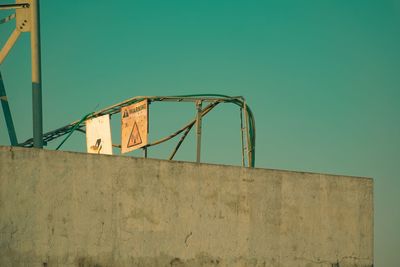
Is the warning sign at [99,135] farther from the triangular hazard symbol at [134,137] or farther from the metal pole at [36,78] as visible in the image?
the metal pole at [36,78]

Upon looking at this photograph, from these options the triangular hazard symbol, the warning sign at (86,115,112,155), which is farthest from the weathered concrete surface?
the warning sign at (86,115,112,155)

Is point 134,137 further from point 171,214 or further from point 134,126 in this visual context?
point 171,214

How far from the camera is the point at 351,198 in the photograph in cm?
1230

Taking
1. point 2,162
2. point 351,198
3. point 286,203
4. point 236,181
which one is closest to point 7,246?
point 2,162

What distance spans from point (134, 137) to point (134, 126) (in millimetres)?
282

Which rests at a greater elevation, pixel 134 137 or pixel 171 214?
pixel 134 137

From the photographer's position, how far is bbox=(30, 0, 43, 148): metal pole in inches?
491

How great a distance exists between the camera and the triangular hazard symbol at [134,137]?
16.8m

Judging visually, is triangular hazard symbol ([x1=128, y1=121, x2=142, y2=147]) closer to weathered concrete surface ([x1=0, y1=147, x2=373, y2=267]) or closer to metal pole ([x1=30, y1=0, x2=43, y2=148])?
metal pole ([x1=30, y1=0, x2=43, y2=148])

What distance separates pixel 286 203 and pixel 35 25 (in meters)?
5.59

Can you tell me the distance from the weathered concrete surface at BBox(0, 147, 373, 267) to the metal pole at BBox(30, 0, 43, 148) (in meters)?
2.68

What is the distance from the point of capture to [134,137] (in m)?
17.0

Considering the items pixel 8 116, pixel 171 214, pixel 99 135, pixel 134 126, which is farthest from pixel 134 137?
pixel 171 214

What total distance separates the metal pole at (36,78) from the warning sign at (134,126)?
4.24m
